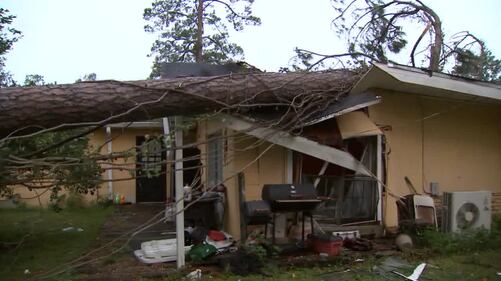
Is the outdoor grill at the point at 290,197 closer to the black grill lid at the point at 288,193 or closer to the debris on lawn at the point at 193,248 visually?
the black grill lid at the point at 288,193

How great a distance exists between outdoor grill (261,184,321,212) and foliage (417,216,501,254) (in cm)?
211

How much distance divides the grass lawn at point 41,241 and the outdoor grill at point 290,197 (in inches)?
110

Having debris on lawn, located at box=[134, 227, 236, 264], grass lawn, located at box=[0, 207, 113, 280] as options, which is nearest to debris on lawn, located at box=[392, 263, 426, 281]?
debris on lawn, located at box=[134, 227, 236, 264]

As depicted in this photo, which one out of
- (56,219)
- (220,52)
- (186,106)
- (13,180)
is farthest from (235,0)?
(13,180)

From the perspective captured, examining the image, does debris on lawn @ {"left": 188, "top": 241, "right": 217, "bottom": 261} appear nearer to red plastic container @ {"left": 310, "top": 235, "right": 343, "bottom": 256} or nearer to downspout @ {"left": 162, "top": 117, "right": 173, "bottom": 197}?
downspout @ {"left": 162, "top": 117, "right": 173, "bottom": 197}

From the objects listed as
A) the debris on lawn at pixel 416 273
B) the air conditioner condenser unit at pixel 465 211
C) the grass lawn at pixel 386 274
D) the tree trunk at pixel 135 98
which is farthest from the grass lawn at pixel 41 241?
the air conditioner condenser unit at pixel 465 211

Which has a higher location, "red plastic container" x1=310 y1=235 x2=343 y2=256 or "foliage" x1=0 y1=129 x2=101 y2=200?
"foliage" x1=0 y1=129 x2=101 y2=200

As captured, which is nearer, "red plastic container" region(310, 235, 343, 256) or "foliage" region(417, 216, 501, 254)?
"red plastic container" region(310, 235, 343, 256)

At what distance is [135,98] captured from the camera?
5777mm

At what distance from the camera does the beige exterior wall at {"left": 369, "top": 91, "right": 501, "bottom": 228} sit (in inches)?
328

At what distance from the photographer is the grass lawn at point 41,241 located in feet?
21.6

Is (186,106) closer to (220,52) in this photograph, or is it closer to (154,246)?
(154,246)

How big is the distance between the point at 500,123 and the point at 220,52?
50.3ft

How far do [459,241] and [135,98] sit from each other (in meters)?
5.24
